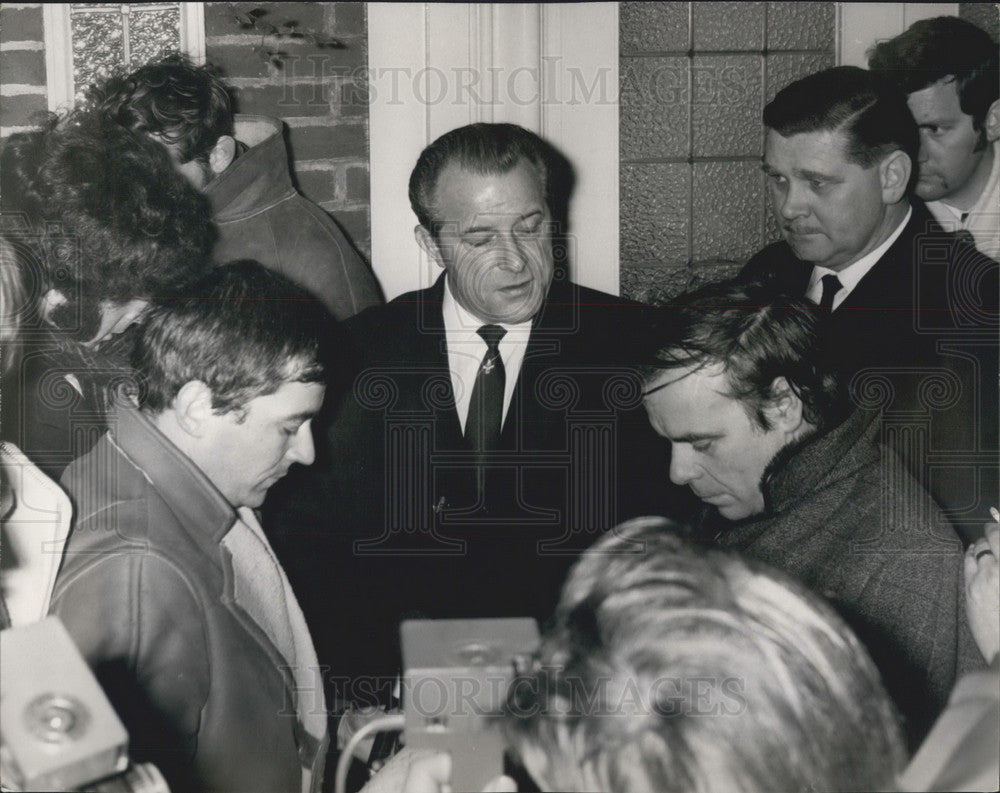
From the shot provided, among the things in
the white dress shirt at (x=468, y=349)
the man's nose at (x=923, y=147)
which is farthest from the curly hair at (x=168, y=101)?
the man's nose at (x=923, y=147)

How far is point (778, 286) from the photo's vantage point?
5.78 ft

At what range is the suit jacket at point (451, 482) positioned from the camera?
1.72 metres

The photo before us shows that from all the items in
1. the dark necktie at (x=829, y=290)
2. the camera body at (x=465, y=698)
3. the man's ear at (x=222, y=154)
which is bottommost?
the camera body at (x=465, y=698)

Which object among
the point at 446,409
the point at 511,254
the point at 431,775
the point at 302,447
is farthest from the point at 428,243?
the point at 431,775

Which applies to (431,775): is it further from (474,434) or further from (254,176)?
(254,176)

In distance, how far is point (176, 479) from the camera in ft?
5.29

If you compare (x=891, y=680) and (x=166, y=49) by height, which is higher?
(x=166, y=49)

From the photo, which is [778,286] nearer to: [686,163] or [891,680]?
[686,163]

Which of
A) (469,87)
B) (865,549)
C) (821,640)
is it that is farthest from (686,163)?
(821,640)

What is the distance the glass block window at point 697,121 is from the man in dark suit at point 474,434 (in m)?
0.12

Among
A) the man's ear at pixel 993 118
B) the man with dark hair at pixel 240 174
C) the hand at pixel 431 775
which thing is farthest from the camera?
the man's ear at pixel 993 118

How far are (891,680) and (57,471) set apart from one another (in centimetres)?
135

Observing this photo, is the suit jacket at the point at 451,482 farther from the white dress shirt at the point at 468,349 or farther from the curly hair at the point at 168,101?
the curly hair at the point at 168,101

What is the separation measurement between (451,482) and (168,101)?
75cm
